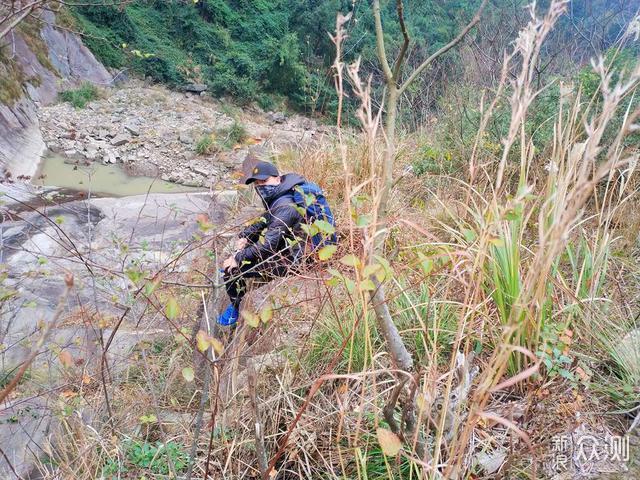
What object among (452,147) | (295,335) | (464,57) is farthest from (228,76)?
(295,335)

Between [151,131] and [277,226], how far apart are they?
7.94 meters

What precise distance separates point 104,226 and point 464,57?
6.86m

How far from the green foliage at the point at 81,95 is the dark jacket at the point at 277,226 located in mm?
13324

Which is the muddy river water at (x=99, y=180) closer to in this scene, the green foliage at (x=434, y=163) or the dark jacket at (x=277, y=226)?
the green foliage at (x=434, y=163)

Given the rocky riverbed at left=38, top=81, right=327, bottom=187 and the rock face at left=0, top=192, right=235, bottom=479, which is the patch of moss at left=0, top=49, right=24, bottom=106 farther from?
the rock face at left=0, top=192, right=235, bottom=479

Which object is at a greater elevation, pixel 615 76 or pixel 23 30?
pixel 23 30

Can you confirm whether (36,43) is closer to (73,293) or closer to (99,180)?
(99,180)

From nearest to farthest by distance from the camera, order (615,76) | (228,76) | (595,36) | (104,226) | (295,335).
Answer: (295,335)
(615,76)
(104,226)
(595,36)
(228,76)

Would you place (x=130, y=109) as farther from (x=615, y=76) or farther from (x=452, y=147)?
(x=615, y=76)

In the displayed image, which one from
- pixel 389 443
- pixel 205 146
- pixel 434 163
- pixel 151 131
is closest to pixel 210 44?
pixel 205 146

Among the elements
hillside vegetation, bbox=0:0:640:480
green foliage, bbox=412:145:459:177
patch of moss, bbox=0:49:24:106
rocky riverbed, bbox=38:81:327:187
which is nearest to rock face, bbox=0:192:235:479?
hillside vegetation, bbox=0:0:640:480

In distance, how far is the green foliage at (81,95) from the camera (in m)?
13.6

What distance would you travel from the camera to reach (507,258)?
154 centimetres

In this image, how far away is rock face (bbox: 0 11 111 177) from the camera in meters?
9.23
